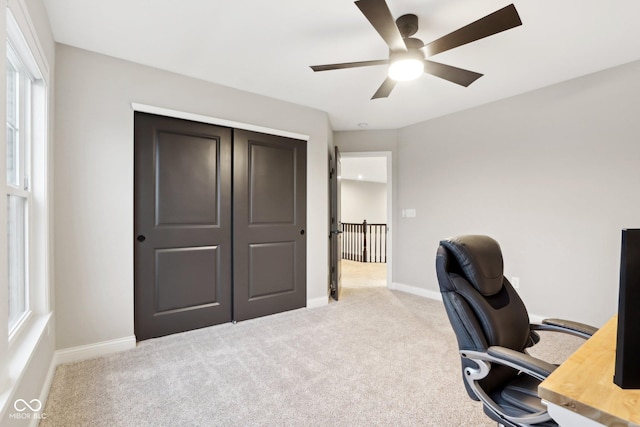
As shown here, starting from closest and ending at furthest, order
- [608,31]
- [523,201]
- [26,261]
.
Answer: [26,261]
[608,31]
[523,201]

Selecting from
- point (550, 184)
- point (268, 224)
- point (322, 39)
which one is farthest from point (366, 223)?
point (322, 39)

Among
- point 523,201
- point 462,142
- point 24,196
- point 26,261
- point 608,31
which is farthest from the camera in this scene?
point 462,142

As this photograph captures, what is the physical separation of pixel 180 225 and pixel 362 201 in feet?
28.8

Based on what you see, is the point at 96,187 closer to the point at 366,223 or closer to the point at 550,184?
the point at 550,184

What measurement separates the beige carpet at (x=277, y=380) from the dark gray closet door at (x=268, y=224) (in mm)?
369

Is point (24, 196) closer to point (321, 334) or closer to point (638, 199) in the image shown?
point (321, 334)

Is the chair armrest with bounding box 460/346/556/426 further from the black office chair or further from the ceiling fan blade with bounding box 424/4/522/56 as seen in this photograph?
the ceiling fan blade with bounding box 424/4/522/56

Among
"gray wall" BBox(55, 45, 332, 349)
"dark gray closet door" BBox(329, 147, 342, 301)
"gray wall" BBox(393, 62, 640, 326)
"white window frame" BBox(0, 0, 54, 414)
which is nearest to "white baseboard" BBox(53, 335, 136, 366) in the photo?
"gray wall" BBox(55, 45, 332, 349)

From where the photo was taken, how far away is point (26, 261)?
1.89 m

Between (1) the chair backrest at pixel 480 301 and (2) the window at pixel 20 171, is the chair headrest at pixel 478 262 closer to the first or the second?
(1) the chair backrest at pixel 480 301

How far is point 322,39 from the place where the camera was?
7.32 feet

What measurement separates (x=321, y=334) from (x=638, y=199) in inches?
118

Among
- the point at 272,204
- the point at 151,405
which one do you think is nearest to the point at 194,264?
the point at 272,204

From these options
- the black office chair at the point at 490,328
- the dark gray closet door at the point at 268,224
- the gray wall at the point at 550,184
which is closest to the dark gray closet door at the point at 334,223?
the dark gray closet door at the point at 268,224
